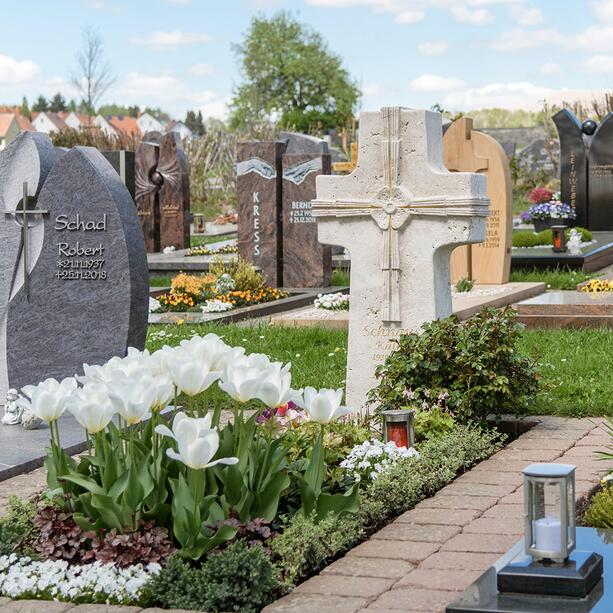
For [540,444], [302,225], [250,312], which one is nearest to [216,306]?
[250,312]

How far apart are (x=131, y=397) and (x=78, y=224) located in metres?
4.42

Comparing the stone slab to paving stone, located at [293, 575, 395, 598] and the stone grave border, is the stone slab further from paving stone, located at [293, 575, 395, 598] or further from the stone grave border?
paving stone, located at [293, 575, 395, 598]

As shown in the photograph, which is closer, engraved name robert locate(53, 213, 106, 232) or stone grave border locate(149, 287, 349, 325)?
engraved name robert locate(53, 213, 106, 232)

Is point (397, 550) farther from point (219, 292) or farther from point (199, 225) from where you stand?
point (199, 225)

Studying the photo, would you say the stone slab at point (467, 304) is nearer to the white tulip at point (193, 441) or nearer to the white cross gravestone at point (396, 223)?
the white cross gravestone at point (396, 223)

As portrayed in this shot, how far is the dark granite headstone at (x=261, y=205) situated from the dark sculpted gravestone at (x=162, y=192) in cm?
623

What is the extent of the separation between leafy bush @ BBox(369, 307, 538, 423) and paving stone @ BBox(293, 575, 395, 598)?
8.73 feet

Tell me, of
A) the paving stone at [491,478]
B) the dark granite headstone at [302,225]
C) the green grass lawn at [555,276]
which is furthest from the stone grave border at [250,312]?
the paving stone at [491,478]

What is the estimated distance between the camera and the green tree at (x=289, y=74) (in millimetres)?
79000

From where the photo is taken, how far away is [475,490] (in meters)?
5.99

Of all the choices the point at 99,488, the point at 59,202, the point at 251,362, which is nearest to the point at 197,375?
the point at 251,362

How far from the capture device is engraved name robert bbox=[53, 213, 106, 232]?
8648mm

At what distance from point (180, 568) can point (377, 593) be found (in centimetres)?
70

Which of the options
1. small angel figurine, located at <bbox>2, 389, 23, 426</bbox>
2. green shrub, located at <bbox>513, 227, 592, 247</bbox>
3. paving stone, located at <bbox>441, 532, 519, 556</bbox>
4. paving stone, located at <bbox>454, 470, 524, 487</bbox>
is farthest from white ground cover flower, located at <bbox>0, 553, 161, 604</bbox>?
green shrub, located at <bbox>513, 227, 592, 247</bbox>
